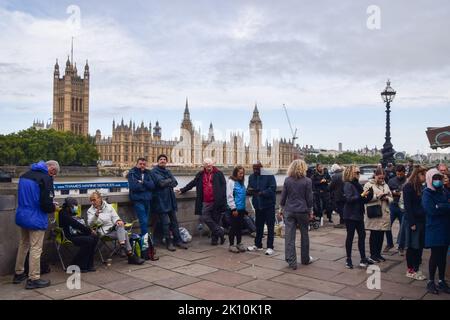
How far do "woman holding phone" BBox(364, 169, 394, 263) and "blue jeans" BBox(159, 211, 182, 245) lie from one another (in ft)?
11.2

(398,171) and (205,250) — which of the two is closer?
(205,250)

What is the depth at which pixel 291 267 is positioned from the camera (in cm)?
665

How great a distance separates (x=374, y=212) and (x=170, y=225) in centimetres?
368

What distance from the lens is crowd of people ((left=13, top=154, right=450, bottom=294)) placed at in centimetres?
551

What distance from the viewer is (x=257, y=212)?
774cm

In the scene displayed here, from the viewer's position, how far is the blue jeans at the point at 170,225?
26.0ft

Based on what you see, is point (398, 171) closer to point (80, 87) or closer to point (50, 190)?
point (50, 190)

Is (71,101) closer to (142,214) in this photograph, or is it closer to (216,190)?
(216,190)

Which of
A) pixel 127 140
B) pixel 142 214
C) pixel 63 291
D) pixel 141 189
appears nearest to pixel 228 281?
pixel 63 291

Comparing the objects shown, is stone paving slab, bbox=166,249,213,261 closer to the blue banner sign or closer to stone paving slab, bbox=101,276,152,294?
stone paving slab, bbox=101,276,152,294

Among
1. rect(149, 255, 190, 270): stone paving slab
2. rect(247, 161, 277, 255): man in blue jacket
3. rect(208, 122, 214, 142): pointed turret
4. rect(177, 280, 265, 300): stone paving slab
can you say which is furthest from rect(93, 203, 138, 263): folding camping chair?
rect(208, 122, 214, 142): pointed turret
